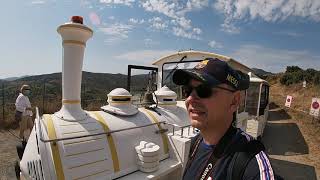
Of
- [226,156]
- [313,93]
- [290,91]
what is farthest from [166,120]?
[290,91]

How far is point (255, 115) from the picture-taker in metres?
11.1

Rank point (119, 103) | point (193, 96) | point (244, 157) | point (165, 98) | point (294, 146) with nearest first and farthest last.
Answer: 1. point (244, 157)
2. point (193, 96)
3. point (119, 103)
4. point (165, 98)
5. point (294, 146)

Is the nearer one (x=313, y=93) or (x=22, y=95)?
(x=22, y=95)

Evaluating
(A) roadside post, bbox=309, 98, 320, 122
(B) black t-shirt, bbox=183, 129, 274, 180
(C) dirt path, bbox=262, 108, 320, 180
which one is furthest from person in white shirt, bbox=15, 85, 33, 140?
(A) roadside post, bbox=309, 98, 320, 122

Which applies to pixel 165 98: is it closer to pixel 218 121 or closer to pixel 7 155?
pixel 218 121

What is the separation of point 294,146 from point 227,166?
487 inches

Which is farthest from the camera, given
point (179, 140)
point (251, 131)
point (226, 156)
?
point (251, 131)

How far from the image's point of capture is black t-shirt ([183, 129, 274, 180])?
1.24m

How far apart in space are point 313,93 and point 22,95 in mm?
27262

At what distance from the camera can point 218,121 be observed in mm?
1552

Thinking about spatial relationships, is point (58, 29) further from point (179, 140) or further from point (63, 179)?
point (179, 140)

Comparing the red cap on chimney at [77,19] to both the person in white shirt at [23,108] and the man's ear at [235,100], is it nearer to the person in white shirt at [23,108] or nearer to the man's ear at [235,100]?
the man's ear at [235,100]

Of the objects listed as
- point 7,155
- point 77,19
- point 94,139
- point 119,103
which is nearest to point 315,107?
point 119,103

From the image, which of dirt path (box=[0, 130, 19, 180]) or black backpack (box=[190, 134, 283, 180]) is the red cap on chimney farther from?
dirt path (box=[0, 130, 19, 180])
